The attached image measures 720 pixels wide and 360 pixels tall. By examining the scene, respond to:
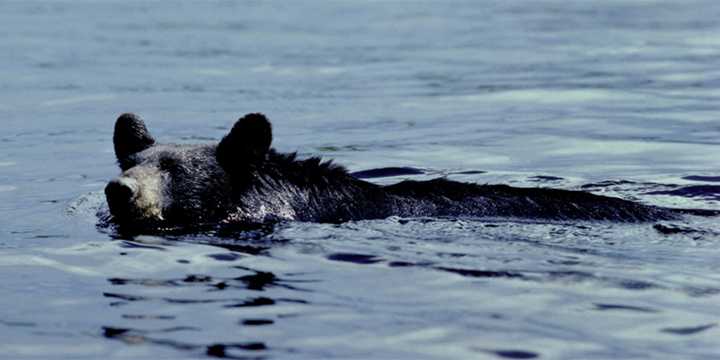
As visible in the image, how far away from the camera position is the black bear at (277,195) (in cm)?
1062

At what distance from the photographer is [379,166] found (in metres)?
14.9

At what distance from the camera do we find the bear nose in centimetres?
1028

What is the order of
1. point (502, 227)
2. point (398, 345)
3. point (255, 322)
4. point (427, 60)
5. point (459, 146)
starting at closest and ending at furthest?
point (398, 345), point (255, 322), point (502, 227), point (459, 146), point (427, 60)

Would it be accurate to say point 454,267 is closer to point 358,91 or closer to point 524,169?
point 524,169

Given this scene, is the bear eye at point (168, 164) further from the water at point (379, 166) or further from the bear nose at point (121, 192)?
the water at point (379, 166)

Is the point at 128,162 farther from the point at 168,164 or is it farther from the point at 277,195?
the point at 277,195

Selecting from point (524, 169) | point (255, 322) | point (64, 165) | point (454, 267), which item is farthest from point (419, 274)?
point (64, 165)

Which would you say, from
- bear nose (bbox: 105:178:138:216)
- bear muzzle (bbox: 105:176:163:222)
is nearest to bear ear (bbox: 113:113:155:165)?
bear muzzle (bbox: 105:176:163:222)

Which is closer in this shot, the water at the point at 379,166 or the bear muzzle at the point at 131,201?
the water at the point at 379,166

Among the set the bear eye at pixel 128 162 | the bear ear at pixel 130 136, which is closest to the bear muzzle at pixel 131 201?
the bear eye at pixel 128 162

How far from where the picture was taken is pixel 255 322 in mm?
7859

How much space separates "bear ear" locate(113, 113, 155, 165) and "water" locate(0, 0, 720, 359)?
0.66m

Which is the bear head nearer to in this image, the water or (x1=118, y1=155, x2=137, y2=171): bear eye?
(x1=118, y1=155, x2=137, y2=171): bear eye

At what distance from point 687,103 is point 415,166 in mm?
5958
